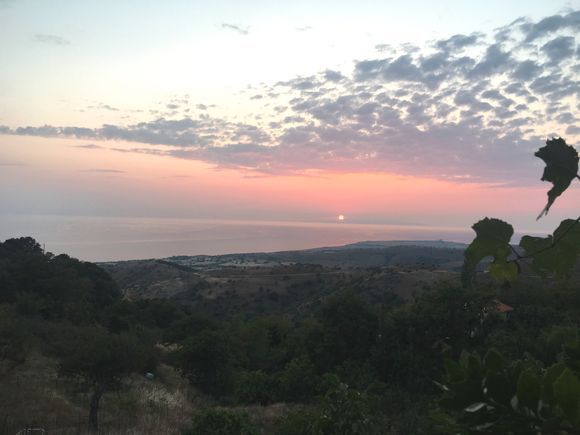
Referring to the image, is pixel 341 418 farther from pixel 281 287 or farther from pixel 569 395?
→ pixel 281 287

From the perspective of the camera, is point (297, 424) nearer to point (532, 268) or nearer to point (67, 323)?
point (532, 268)

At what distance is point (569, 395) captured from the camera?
0.70 meters

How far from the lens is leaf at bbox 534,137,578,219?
0.97 meters

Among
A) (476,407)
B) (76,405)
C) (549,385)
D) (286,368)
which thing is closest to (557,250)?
(549,385)

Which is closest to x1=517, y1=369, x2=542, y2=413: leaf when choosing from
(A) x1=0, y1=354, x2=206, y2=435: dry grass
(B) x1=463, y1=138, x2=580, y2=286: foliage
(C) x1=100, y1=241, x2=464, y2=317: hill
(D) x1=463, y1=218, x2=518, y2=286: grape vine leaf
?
(B) x1=463, y1=138, x2=580, y2=286: foliage

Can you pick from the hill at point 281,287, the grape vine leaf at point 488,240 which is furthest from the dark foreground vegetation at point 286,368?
the hill at point 281,287

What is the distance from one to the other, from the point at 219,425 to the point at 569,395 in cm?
953

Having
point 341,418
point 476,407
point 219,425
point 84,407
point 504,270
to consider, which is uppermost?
point 504,270

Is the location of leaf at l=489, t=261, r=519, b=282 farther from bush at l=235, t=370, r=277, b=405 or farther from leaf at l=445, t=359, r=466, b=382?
bush at l=235, t=370, r=277, b=405

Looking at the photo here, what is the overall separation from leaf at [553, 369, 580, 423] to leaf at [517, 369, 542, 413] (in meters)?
0.03

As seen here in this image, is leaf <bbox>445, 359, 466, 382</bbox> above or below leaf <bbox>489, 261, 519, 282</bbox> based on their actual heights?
below

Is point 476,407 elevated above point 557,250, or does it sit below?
below

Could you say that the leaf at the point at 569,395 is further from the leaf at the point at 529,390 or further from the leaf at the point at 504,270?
the leaf at the point at 504,270

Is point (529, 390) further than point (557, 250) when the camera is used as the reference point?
No
